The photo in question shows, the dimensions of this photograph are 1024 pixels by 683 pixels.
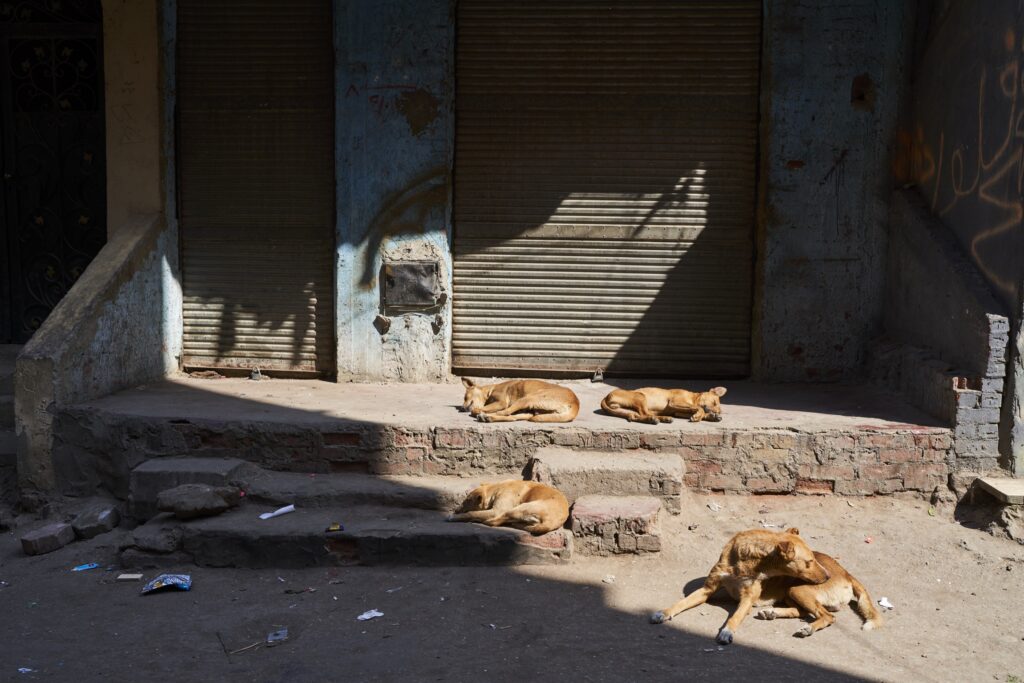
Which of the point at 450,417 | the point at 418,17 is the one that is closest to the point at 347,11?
the point at 418,17

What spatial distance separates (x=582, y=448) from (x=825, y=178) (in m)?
3.41

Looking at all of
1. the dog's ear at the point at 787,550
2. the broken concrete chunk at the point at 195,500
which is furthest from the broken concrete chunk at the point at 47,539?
the dog's ear at the point at 787,550

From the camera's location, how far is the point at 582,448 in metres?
6.71

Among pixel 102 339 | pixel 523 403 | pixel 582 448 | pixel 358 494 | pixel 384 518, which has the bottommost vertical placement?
pixel 384 518

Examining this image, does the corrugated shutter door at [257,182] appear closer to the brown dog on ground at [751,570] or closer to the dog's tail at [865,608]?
the brown dog on ground at [751,570]

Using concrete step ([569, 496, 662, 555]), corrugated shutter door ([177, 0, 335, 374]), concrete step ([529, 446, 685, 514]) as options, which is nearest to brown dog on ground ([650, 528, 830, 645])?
concrete step ([569, 496, 662, 555])

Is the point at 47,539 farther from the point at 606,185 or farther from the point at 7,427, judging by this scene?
the point at 606,185

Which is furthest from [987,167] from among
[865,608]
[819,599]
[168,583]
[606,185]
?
[168,583]

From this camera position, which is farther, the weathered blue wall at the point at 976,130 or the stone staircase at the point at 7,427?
the stone staircase at the point at 7,427

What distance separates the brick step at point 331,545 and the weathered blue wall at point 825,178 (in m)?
3.49

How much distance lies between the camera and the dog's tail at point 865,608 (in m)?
5.05

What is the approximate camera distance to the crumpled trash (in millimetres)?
5578

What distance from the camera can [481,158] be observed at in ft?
27.6

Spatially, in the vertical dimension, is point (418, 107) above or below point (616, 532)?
above
